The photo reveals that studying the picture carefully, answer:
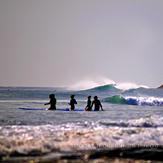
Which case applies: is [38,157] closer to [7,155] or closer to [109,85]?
[7,155]

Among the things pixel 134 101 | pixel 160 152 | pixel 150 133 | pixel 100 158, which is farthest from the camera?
pixel 134 101

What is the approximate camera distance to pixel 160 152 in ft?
41.8

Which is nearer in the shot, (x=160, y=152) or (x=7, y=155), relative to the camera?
(x=7, y=155)

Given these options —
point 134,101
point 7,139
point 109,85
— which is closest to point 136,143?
point 7,139

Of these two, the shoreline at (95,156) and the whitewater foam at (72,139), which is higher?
the whitewater foam at (72,139)

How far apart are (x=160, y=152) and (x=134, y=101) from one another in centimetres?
4371

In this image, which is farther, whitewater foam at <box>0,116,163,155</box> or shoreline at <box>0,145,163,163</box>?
whitewater foam at <box>0,116,163,155</box>

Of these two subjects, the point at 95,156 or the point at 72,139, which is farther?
the point at 72,139

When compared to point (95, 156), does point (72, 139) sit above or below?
above

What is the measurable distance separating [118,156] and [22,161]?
307 cm

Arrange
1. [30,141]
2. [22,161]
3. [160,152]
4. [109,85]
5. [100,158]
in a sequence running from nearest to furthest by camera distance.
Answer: [22,161] → [100,158] → [160,152] → [30,141] → [109,85]

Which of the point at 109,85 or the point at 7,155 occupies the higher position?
the point at 109,85

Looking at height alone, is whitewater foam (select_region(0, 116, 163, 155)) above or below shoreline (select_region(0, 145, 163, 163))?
above

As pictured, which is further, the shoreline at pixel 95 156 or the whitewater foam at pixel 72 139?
the whitewater foam at pixel 72 139
